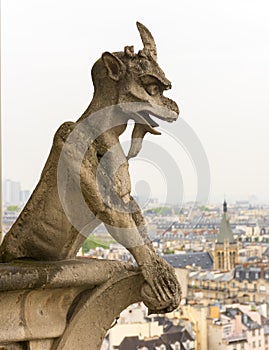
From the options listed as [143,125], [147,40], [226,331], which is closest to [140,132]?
[143,125]

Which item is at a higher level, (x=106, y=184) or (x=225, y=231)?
(x=225, y=231)

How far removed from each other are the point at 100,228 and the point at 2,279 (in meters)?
0.23

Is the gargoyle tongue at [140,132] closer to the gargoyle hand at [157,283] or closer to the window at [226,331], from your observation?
the gargoyle hand at [157,283]

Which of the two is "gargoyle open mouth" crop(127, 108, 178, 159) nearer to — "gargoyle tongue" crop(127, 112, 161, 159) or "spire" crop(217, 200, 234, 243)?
"gargoyle tongue" crop(127, 112, 161, 159)

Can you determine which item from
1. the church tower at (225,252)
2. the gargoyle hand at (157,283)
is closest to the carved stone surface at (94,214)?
the gargoyle hand at (157,283)

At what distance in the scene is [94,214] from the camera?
105cm

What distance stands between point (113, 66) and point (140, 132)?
113 mm

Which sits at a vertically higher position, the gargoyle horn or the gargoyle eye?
the gargoyle horn

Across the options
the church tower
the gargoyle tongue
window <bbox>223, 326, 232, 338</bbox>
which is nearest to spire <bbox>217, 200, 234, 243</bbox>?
the church tower

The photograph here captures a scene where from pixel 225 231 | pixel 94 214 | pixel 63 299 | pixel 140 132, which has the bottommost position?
pixel 63 299

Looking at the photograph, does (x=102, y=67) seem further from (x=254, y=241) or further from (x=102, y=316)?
(x=254, y=241)

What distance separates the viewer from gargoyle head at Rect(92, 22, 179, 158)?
1066 millimetres

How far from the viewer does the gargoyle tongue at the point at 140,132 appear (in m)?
1.09

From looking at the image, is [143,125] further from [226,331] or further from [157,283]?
[226,331]
